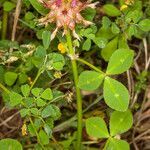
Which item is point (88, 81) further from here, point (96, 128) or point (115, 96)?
point (96, 128)

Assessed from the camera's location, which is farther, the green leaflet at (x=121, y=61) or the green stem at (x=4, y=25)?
the green stem at (x=4, y=25)

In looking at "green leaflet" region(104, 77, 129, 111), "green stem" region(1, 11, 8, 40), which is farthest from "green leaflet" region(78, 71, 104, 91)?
"green stem" region(1, 11, 8, 40)

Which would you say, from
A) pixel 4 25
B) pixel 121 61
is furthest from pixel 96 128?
pixel 4 25

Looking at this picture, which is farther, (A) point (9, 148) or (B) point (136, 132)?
(B) point (136, 132)

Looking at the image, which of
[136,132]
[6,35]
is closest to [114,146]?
[136,132]

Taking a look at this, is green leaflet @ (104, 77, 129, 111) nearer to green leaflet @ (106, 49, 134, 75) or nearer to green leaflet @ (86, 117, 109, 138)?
green leaflet @ (106, 49, 134, 75)

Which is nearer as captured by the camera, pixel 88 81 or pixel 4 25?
pixel 88 81

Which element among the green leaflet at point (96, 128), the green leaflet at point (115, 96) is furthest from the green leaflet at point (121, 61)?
the green leaflet at point (96, 128)

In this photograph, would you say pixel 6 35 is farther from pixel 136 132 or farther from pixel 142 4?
pixel 136 132

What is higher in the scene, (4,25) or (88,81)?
(4,25)

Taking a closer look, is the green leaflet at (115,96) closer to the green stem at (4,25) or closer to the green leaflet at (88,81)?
the green leaflet at (88,81)

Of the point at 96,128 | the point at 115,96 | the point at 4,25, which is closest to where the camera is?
the point at 115,96
